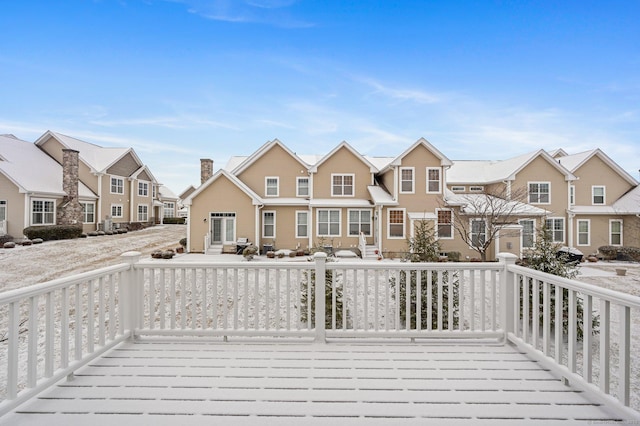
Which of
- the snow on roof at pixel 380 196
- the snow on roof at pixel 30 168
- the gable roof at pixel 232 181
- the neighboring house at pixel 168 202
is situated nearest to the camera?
the snow on roof at pixel 380 196

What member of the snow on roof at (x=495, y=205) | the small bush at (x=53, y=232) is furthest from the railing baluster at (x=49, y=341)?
the small bush at (x=53, y=232)

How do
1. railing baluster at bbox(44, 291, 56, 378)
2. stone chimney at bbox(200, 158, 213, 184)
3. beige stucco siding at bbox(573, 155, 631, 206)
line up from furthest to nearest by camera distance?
1. stone chimney at bbox(200, 158, 213, 184)
2. beige stucco siding at bbox(573, 155, 631, 206)
3. railing baluster at bbox(44, 291, 56, 378)

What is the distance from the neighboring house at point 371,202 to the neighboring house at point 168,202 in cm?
2002

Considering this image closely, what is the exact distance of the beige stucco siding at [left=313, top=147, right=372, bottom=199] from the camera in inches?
691

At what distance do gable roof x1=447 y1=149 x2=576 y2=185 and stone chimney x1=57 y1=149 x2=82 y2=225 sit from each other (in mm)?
23817

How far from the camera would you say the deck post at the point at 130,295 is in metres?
3.83

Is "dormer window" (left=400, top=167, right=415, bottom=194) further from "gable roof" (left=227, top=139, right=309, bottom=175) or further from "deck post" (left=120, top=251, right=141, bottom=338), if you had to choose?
"deck post" (left=120, top=251, right=141, bottom=338)

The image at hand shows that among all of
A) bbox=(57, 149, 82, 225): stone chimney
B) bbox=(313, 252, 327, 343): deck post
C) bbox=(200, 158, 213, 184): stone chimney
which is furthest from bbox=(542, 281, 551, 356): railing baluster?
bbox=(57, 149, 82, 225): stone chimney

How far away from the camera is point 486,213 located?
51.0ft

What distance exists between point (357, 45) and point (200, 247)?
12.4 metres

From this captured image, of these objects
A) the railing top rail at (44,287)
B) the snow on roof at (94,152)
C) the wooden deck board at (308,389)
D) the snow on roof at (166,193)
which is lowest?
the wooden deck board at (308,389)

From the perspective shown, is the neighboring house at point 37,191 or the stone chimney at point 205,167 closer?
the neighboring house at point 37,191

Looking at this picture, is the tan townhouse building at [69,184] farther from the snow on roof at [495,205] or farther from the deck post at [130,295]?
the snow on roof at [495,205]

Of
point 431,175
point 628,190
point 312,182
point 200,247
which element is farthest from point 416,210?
point 628,190
